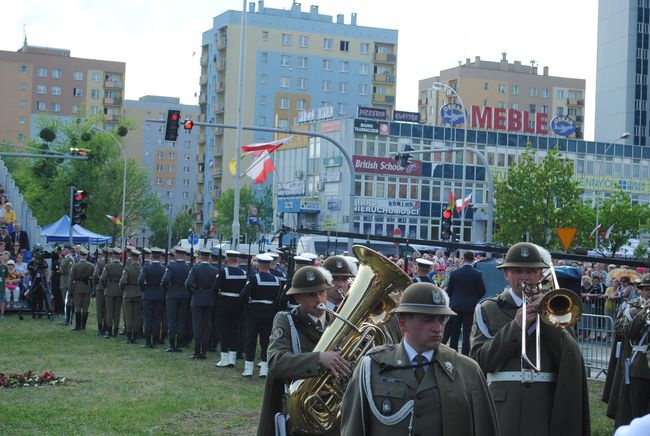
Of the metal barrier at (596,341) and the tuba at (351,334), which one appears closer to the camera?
the tuba at (351,334)

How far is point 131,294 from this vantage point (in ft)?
82.8

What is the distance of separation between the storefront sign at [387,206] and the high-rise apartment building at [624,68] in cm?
3314

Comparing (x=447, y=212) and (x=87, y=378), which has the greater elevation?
(x=447, y=212)

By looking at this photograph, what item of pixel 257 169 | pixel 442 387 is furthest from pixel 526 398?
pixel 257 169

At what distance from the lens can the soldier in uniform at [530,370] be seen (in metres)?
7.60

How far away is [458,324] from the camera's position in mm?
20281

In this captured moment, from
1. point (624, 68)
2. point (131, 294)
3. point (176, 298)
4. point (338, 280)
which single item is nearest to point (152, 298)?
point (176, 298)

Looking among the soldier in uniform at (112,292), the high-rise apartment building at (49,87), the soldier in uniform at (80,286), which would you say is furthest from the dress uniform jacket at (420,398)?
the high-rise apartment building at (49,87)

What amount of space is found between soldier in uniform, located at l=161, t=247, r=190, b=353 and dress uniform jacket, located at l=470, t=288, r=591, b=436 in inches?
602

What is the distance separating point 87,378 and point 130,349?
5242mm

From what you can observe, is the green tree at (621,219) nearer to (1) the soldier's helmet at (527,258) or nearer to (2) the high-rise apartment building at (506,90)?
(1) the soldier's helmet at (527,258)

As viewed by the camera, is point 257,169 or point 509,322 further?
point 257,169

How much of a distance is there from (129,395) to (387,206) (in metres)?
80.4

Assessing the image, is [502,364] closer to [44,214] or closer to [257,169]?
[257,169]
